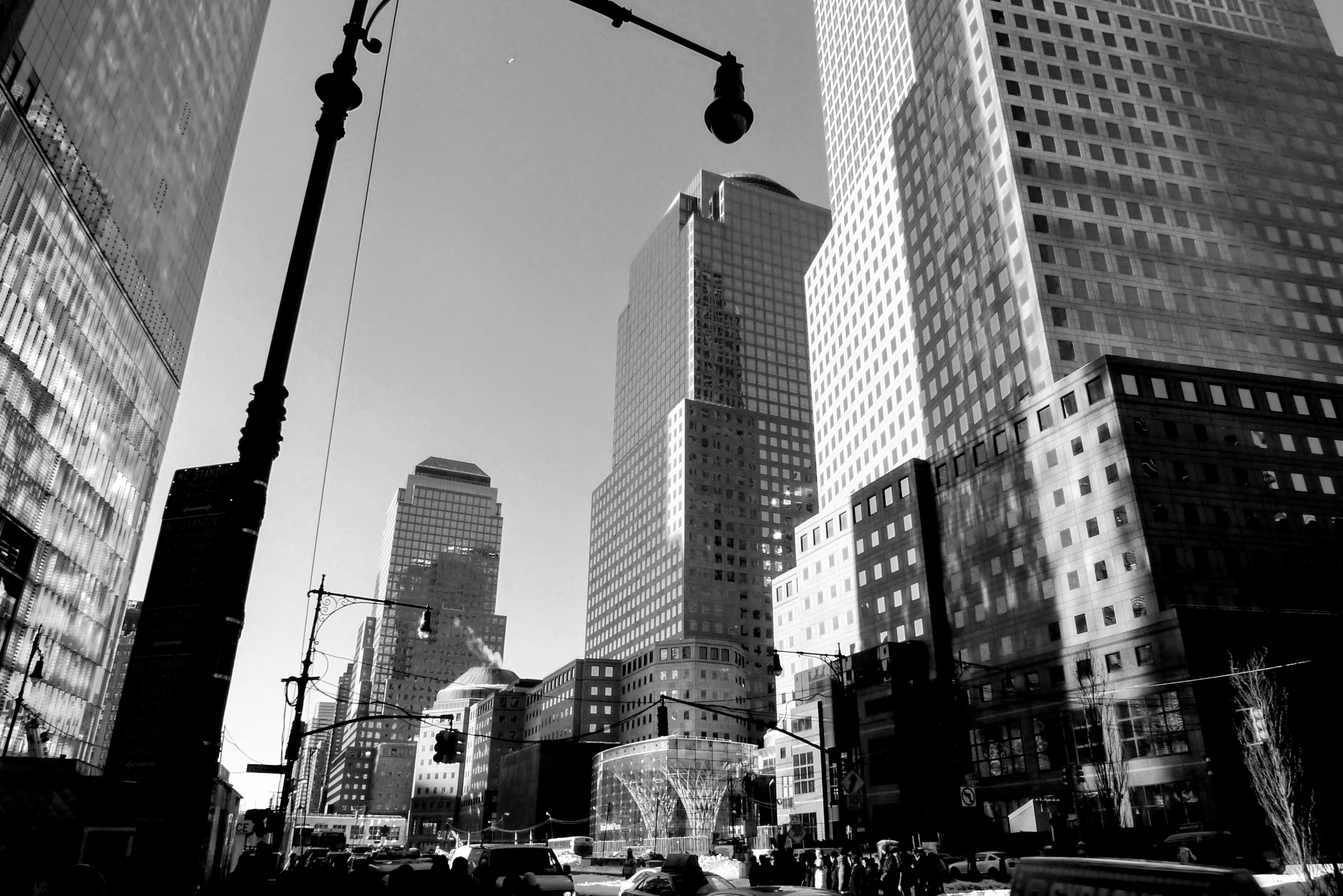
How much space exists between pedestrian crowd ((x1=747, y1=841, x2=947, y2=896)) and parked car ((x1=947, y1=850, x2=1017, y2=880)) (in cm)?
206

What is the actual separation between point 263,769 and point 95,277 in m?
83.1

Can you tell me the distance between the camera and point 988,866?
41.9 meters

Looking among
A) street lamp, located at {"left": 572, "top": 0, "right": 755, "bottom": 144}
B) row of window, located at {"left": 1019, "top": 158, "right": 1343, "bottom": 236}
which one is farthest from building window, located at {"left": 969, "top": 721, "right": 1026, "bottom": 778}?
street lamp, located at {"left": 572, "top": 0, "right": 755, "bottom": 144}

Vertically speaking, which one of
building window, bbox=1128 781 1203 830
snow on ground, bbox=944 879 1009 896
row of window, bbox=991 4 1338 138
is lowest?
snow on ground, bbox=944 879 1009 896

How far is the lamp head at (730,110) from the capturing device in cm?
967

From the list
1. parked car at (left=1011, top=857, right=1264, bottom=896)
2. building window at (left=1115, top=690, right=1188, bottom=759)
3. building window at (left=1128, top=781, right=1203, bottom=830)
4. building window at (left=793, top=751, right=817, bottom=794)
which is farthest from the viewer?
building window at (left=793, top=751, right=817, bottom=794)

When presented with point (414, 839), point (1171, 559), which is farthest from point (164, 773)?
point (414, 839)

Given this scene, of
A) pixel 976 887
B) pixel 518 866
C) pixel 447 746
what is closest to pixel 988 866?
pixel 976 887

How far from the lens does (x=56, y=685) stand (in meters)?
97.1

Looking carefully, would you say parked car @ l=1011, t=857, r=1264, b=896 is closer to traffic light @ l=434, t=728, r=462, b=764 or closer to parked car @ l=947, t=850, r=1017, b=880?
traffic light @ l=434, t=728, r=462, b=764

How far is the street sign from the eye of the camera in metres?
28.7

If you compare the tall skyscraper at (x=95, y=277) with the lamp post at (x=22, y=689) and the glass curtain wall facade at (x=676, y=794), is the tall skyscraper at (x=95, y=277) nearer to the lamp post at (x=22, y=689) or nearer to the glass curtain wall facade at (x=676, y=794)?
the lamp post at (x=22, y=689)

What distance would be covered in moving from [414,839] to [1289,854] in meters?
174

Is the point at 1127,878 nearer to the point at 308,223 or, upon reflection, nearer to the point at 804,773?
the point at 308,223
